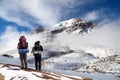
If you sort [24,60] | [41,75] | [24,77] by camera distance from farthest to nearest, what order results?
1. [24,60]
2. [41,75]
3. [24,77]

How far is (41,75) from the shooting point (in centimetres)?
3847

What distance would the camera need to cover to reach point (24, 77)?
35688 millimetres

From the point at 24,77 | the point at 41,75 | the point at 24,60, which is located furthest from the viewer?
the point at 24,60

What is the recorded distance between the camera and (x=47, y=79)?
37156 mm

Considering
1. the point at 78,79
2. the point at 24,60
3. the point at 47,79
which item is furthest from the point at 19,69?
the point at 78,79

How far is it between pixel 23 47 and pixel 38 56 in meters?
3.19

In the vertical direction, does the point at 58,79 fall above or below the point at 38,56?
below

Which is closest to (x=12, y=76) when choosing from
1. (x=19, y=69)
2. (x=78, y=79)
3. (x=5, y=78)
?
(x=5, y=78)

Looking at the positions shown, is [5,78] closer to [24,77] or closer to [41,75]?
[24,77]

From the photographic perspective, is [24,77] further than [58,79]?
No

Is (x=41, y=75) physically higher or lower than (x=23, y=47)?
lower

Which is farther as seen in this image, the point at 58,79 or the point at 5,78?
the point at 58,79

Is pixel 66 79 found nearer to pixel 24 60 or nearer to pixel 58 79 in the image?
pixel 58 79

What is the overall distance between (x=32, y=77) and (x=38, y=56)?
6893mm
